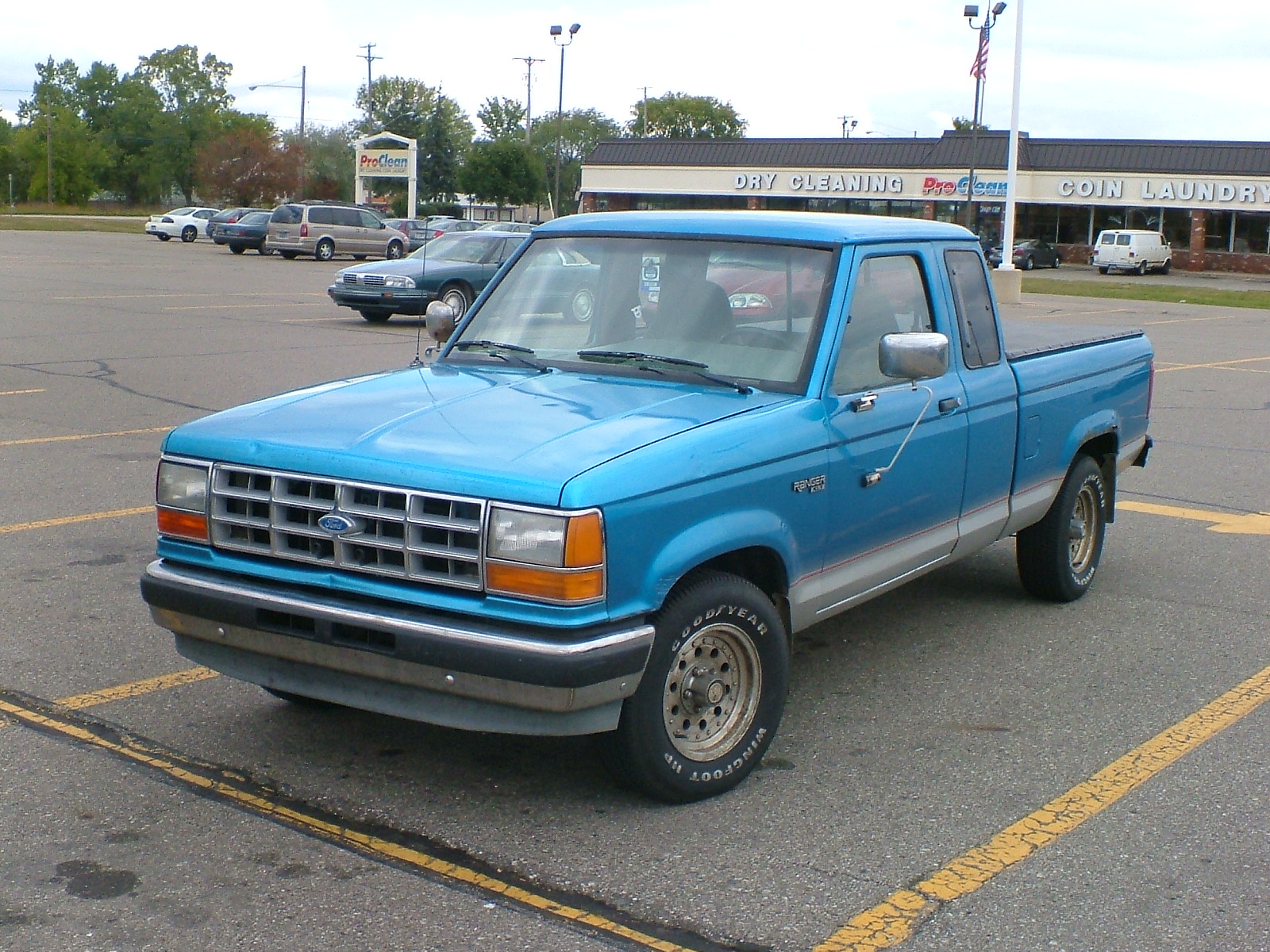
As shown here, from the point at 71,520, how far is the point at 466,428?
4555 mm

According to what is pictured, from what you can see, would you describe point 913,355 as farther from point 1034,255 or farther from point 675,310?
point 1034,255

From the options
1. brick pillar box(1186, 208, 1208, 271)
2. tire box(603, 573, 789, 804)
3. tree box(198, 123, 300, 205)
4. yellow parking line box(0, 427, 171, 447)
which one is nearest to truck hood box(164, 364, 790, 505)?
tire box(603, 573, 789, 804)

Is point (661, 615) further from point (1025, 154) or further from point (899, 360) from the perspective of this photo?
point (1025, 154)

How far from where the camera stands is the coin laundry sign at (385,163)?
60906 mm

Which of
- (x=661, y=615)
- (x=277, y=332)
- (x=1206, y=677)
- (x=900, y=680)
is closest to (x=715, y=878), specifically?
(x=661, y=615)

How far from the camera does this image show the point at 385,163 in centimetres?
6144

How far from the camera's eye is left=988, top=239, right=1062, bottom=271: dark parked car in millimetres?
56750

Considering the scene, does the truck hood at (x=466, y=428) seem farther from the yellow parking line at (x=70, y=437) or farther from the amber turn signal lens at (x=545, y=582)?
the yellow parking line at (x=70, y=437)

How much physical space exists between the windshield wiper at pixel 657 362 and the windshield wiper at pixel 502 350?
0.17 meters

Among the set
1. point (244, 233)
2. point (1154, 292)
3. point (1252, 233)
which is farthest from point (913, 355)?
point (1252, 233)

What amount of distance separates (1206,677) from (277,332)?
52.7 feet

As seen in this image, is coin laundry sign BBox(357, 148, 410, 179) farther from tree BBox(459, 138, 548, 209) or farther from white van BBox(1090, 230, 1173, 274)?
white van BBox(1090, 230, 1173, 274)

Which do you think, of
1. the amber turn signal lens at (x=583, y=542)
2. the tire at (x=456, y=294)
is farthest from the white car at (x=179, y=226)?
the amber turn signal lens at (x=583, y=542)

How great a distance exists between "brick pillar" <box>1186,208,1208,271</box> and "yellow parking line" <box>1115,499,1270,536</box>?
2057 inches
